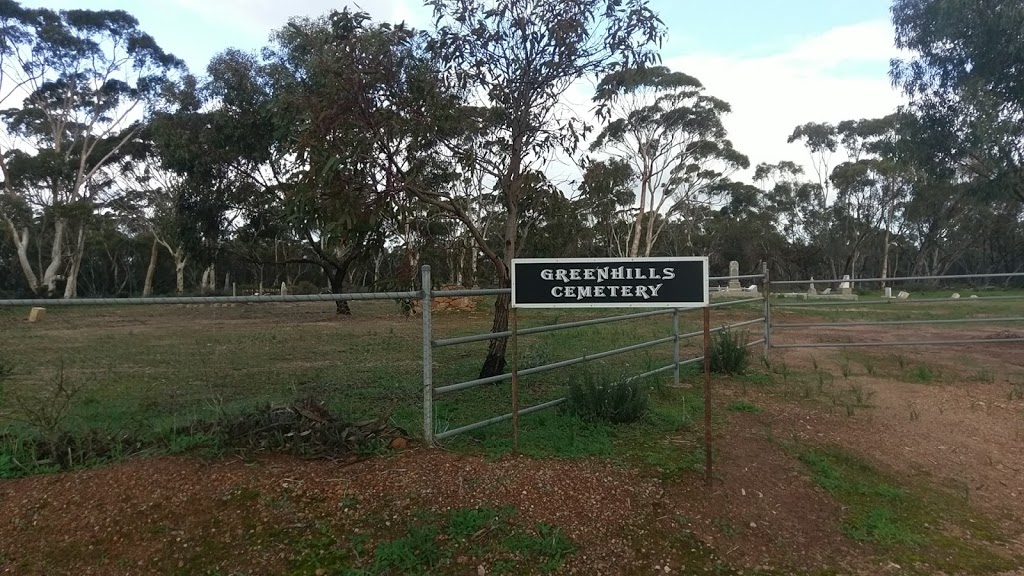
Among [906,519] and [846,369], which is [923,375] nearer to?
[846,369]

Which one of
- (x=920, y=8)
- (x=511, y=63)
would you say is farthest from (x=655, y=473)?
(x=920, y=8)

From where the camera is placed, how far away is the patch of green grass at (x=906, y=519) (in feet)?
11.9

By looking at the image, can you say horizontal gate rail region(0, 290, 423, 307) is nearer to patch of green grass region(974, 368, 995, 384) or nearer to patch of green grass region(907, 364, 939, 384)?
patch of green grass region(907, 364, 939, 384)

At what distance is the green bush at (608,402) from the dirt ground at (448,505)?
78 centimetres

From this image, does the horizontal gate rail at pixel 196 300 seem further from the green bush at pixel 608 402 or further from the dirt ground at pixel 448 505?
the green bush at pixel 608 402

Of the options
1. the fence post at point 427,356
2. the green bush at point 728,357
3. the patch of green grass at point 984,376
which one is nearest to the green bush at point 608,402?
the fence post at point 427,356

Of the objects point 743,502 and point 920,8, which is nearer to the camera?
point 743,502

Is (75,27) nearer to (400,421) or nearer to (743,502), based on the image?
(400,421)

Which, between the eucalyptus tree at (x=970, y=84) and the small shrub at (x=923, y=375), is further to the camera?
the eucalyptus tree at (x=970, y=84)

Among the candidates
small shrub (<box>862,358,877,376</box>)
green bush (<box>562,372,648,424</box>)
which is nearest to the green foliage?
small shrub (<box>862,358,877,376</box>)

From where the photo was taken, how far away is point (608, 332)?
12328mm

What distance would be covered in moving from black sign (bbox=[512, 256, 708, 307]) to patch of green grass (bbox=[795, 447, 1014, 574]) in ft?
5.45

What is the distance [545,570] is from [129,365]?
3576 mm

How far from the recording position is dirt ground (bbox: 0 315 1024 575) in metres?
3.47
